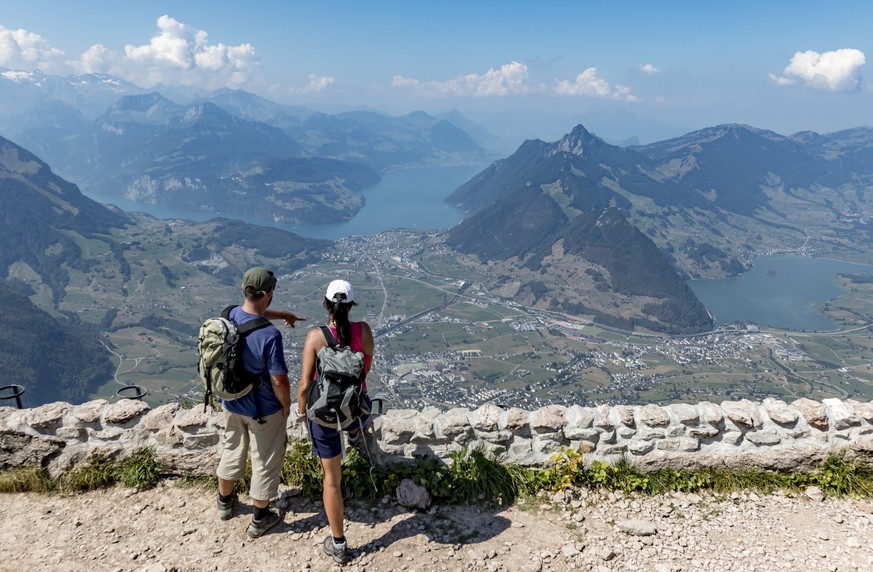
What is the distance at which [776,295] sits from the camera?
17012 cm

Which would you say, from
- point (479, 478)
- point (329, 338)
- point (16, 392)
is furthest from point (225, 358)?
point (16, 392)

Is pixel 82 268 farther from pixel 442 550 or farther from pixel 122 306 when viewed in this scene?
pixel 442 550

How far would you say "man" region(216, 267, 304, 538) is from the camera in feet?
16.5

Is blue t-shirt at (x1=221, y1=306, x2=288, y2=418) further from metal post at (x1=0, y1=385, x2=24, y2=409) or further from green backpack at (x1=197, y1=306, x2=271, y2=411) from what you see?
metal post at (x1=0, y1=385, x2=24, y2=409)

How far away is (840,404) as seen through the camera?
723 cm

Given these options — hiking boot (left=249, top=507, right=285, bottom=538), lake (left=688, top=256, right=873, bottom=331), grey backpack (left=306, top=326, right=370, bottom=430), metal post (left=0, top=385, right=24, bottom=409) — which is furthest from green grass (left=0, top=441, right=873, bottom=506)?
lake (left=688, top=256, right=873, bottom=331)

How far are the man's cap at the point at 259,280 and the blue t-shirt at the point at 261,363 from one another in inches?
14.0

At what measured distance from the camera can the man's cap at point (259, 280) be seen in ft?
A: 16.3

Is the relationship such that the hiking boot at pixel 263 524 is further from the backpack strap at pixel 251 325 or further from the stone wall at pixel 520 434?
the backpack strap at pixel 251 325

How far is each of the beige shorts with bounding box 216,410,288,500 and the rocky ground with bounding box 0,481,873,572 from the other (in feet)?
2.27

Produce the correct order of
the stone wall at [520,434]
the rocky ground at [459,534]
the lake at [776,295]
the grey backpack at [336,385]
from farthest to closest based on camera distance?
the lake at [776,295], the stone wall at [520,434], the rocky ground at [459,534], the grey backpack at [336,385]

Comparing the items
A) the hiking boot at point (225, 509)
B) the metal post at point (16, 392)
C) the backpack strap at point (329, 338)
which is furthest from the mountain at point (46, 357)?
the backpack strap at point (329, 338)

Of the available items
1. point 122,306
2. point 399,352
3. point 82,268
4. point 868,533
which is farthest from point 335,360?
point 82,268

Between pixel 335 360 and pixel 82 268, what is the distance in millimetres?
217912
